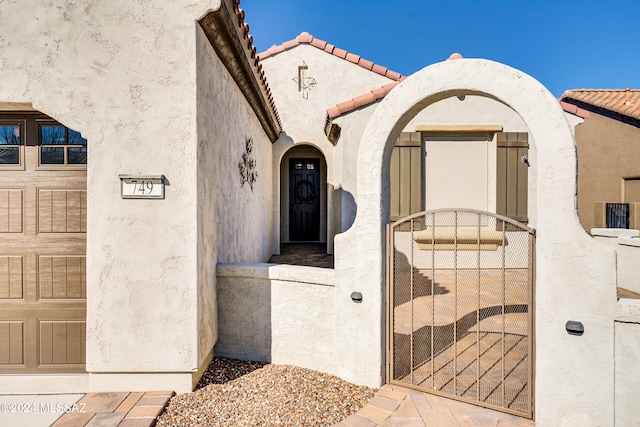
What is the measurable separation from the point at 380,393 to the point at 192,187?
2.64 meters

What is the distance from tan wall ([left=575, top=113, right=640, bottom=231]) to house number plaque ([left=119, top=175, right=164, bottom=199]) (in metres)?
13.5

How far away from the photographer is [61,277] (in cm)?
347

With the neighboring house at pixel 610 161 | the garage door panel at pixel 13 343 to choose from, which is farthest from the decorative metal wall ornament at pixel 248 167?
the neighboring house at pixel 610 161

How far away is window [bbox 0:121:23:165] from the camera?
352 centimetres

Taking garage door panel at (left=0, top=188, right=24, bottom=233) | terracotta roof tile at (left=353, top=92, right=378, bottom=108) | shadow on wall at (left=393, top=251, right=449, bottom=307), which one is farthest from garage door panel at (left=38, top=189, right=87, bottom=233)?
terracotta roof tile at (left=353, top=92, right=378, bottom=108)

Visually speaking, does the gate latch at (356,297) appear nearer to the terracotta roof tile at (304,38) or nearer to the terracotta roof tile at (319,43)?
the terracotta roof tile at (319,43)

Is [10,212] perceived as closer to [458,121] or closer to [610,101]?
[458,121]

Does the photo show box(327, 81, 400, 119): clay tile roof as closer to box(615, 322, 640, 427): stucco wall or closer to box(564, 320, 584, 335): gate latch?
box(564, 320, 584, 335): gate latch

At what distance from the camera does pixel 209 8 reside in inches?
125

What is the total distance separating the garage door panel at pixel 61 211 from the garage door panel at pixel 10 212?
21 centimetres

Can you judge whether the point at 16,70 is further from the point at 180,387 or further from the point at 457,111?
the point at 457,111

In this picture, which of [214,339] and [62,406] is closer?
[62,406]


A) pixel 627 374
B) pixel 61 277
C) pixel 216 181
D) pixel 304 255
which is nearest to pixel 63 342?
pixel 61 277

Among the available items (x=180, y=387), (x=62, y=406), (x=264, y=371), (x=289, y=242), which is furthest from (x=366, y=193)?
(x=289, y=242)
